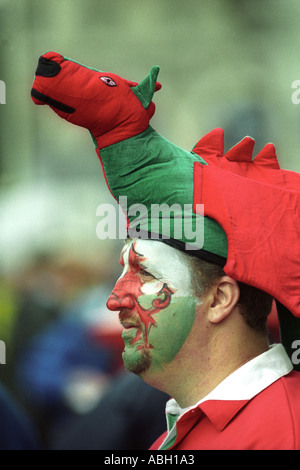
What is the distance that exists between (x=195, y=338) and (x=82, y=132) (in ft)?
4.95

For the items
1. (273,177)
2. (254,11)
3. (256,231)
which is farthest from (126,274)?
(254,11)

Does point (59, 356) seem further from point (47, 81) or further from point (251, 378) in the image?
point (47, 81)

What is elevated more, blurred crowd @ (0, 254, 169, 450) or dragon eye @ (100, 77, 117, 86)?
dragon eye @ (100, 77, 117, 86)

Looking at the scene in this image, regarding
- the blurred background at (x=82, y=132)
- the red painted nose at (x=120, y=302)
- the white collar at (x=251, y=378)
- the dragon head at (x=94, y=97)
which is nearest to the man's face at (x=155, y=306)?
the red painted nose at (x=120, y=302)

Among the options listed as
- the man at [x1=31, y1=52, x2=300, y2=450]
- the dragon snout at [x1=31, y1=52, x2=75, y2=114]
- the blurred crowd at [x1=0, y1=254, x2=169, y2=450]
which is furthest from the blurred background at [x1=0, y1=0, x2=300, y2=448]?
the dragon snout at [x1=31, y1=52, x2=75, y2=114]

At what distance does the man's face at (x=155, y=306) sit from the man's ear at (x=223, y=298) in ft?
0.17

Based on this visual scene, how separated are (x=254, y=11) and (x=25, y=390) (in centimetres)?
197

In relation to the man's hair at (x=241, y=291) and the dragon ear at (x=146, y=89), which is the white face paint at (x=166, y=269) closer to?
the man's hair at (x=241, y=291)

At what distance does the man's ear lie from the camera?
5.03ft

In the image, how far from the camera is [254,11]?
2.66 metres

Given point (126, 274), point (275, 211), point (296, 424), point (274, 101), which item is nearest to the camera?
point (296, 424)

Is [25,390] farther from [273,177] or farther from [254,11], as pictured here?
[254,11]

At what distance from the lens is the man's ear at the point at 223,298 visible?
153 centimetres

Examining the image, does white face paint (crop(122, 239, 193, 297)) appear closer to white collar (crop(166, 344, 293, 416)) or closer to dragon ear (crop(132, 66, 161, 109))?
white collar (crop(166, 344, 293, 416))
